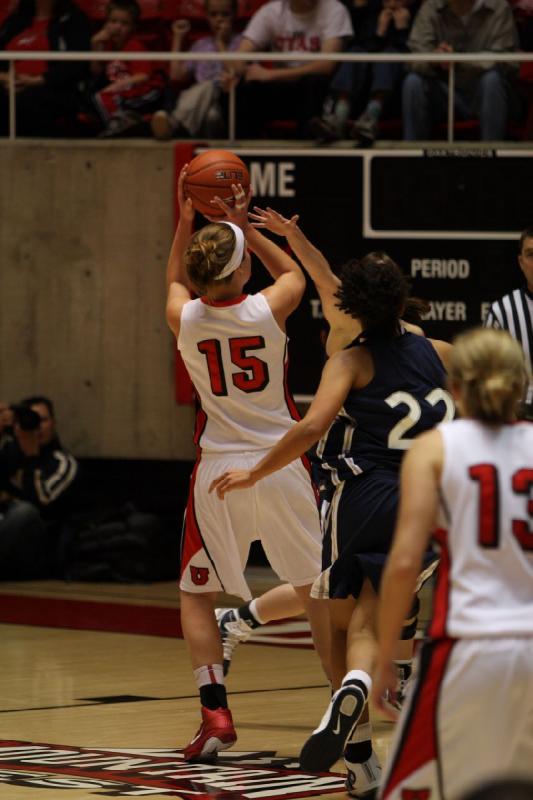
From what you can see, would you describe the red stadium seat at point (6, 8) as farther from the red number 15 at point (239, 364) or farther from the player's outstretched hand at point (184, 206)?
the red number 15 at point (239, 364)

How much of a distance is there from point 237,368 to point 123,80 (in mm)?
6450

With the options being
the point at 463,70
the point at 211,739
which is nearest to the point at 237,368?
the point at 211,739

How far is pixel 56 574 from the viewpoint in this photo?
37.1 ft

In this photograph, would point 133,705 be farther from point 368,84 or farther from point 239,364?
point 368,84

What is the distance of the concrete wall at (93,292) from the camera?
11.8 m

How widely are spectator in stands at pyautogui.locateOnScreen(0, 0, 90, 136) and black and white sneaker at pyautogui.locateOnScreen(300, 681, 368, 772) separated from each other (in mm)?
7764

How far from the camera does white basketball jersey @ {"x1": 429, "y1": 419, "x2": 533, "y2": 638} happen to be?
349 centimetres

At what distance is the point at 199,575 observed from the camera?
19.5 ft

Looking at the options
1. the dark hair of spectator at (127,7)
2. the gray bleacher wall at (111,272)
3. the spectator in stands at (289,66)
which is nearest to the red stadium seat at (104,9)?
the dark hair of spectator at (127,7)

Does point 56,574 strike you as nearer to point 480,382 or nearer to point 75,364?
point 75,364

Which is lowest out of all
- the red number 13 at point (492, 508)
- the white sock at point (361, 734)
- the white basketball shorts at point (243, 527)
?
the white sock at point (361, 734)

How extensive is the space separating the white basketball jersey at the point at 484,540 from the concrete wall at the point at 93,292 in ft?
27.0

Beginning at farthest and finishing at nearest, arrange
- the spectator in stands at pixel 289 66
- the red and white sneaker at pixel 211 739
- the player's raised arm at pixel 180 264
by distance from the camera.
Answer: the spectator in stands at pixel 289 66, the player's raised arm at pixel 180 264, the red and white sneaker at pixel 211 739

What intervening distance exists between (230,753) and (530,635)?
2.67m
